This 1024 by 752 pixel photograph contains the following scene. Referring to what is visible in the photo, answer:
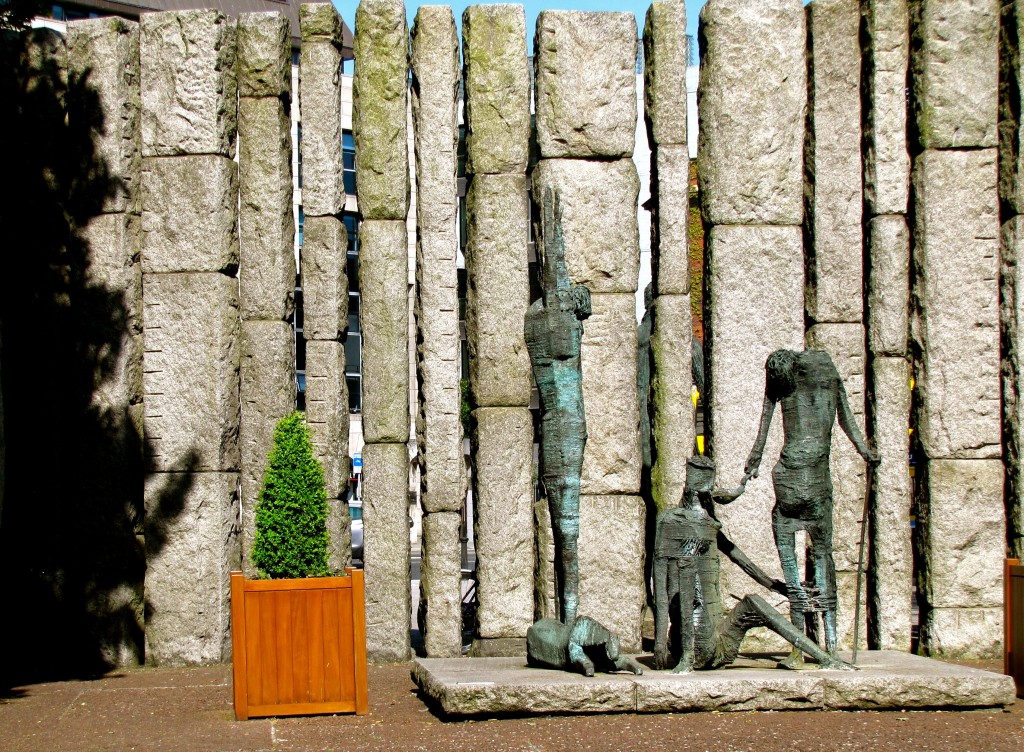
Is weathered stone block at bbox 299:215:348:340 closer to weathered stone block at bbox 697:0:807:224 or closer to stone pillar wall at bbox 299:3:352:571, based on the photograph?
stone pillar wall at bbox 299:3:352:571

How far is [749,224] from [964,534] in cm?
306

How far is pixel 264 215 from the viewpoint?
36.1 feet

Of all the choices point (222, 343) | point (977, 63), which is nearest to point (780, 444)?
point (977, 63)

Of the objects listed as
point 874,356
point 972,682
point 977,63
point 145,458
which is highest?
point 977,63

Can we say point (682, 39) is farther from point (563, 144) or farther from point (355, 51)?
point (355, 51)

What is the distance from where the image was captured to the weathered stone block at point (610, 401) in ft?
35.2

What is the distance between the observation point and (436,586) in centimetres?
1079

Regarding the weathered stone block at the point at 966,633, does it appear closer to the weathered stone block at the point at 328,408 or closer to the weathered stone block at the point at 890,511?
the weathered stone block at the point at 890,511

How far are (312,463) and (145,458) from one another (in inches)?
106

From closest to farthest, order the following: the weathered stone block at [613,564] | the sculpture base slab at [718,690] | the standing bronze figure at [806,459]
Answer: the sculpture base slab at [718,690] → the standing bronze figure at [806,459] → the weathered stone block at [613,564]

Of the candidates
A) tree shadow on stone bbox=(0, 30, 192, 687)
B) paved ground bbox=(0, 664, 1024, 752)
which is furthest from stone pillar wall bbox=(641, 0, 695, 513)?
tree shadow on stone bbox=(0, 30, 192, 687)

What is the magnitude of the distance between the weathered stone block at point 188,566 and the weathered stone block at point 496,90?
3.44 meters

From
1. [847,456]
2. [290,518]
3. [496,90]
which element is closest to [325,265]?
[496,90]

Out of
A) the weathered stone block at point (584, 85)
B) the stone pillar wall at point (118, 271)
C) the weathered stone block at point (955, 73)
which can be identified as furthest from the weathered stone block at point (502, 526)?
the weathered stone block at point (955, 73)
